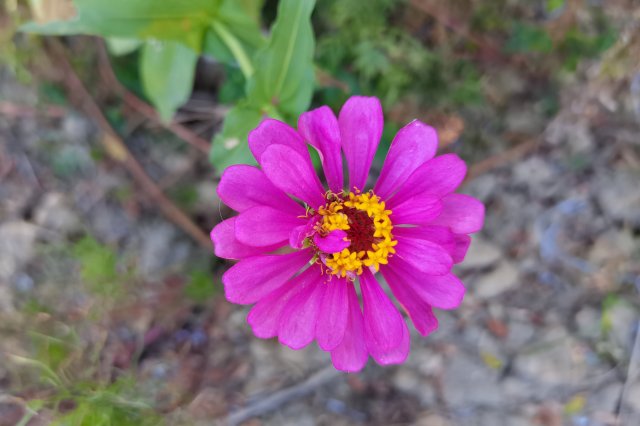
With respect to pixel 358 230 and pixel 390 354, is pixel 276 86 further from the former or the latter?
pixel 390 354

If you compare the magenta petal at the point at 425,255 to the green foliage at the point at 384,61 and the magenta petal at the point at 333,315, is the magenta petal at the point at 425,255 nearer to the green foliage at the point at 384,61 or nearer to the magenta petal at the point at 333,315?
the magenta petal at the point at 333,315

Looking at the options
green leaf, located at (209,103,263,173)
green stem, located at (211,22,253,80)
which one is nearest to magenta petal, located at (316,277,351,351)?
A: green leaf, located at (209,103,263,173)

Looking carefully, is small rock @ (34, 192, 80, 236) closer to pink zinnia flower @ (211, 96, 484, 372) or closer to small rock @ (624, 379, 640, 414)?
pink zinnia flower @ (211, 96, 484, 372)

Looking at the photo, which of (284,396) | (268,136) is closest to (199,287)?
(284,396)

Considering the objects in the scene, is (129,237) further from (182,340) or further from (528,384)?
(528,384)

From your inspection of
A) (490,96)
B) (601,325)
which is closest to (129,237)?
(490,96)

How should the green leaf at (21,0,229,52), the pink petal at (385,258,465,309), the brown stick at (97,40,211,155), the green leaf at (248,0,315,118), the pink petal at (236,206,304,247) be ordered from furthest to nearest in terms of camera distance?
the brown stick at (97,40,211,155) → the green leaf at (21,0,229,52) → the green leaf at (248,0,315,118) → the pink petal at (385,258,465,309) → the pink petal at (236,206,304,247)
